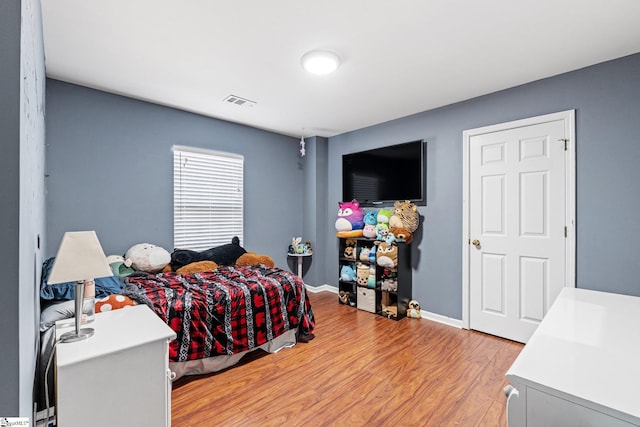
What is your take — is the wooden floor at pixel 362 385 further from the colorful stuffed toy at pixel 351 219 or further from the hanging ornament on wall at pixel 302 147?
the hanging ornament on wall at pixel 302 147

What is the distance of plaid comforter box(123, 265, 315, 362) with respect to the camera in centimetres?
213

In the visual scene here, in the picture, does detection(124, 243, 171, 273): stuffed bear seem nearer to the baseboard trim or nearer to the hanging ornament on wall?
the hanging ornament on wall

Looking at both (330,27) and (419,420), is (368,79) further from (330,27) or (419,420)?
(419,420)

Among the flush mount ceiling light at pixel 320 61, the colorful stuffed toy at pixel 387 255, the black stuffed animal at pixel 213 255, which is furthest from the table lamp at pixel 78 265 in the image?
the colorful stuffed toy at pixel 387 255

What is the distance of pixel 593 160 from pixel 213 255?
373cm

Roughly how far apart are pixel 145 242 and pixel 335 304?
2.43 meters

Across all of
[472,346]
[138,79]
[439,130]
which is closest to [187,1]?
[138,79]

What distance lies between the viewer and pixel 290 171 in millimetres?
4566

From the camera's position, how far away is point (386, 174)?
3787 millimetres

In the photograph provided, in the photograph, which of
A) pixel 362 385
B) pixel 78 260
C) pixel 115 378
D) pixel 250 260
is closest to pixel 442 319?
pixel 362 385

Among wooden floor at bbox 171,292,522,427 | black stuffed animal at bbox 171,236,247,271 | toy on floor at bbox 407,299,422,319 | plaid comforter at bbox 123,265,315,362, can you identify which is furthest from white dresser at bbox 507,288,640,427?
black stuffed animal at bbox 171,236,247,271

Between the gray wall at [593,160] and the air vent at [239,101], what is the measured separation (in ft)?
7.14

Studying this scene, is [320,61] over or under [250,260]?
over

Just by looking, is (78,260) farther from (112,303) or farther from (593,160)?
(593,160)
